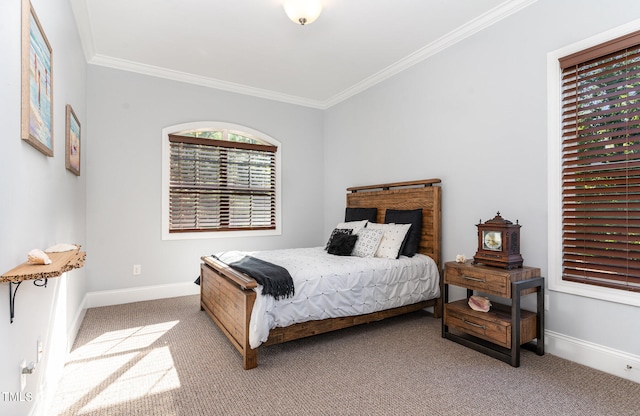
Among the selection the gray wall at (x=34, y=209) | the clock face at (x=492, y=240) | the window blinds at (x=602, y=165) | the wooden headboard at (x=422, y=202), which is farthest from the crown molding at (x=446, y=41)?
the gray wall at (x=34, y=209)

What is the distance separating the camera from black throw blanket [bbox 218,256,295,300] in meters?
2.36

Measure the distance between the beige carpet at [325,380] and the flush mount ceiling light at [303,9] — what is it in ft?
8.86

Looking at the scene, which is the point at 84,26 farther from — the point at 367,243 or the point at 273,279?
the point at 367,243

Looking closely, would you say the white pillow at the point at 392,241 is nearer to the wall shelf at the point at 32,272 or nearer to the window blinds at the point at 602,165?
the window blinds at the point at 602,165

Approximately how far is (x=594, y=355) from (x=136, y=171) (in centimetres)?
477

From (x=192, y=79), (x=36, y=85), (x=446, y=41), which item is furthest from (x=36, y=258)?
(x=446, y=41)

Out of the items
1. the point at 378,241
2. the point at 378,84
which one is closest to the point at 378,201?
the point at 378,241

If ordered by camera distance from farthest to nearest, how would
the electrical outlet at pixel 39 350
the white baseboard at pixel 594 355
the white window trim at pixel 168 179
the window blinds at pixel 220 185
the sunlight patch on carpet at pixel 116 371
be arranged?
the window blinds at pixel 220 185
the white window trim at pixel 168 179
the white baseboard at pixel 594 355
the sunlight patch on carpet at pixel 116 371
the electrical outlet at pixel 39 350

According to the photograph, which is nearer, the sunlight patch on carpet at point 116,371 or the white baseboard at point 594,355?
the sunlight patch on carpet at point 116,371

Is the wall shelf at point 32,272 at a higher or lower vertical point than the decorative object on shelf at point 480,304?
higher

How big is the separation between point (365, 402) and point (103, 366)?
1876 mm

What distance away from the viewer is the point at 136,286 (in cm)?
400

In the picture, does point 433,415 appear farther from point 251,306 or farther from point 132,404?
point 132,404

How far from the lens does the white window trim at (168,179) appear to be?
4.18 m
